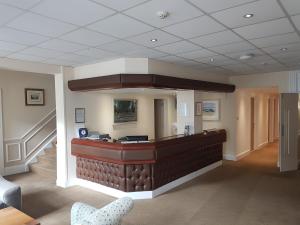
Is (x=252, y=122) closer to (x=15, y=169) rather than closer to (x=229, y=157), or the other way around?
(x=229, y=157)

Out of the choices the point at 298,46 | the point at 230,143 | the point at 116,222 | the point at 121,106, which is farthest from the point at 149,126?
the point at 116,222

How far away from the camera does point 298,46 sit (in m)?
3.79

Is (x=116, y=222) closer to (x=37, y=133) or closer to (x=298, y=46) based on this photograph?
(x=298, y=46)

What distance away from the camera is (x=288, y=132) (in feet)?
20.3

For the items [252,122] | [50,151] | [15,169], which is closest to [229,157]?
[252,122]

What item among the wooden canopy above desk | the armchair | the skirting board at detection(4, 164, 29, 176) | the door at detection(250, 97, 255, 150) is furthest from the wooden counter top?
the door at detection(250, 97, 255, 150)

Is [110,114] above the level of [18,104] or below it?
below

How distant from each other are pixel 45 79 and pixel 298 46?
608 centimetres

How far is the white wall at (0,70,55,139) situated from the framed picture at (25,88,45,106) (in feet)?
0.27

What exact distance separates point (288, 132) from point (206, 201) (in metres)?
3.41

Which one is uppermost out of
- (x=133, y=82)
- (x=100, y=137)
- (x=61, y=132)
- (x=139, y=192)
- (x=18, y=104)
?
(x=133, y=82)

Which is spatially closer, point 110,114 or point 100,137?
point 100,137

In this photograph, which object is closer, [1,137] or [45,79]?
[1,137]

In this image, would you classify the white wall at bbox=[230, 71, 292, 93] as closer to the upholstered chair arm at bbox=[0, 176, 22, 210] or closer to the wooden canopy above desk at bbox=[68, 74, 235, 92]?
the wooden canopy above desk at bbox=[68, 74, 235, 92]
